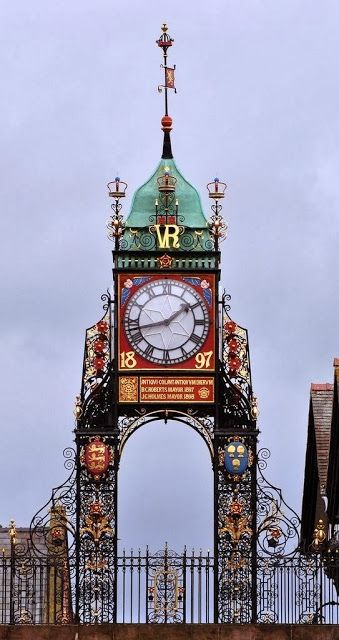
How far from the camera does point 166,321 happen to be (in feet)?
214

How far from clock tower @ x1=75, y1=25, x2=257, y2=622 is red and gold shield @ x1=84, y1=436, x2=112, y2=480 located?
2 cm

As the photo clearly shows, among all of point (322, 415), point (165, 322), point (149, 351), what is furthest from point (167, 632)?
point (322, 415)

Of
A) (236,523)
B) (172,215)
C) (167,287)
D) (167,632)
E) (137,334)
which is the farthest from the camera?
(172,215)

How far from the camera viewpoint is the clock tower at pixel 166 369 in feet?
212

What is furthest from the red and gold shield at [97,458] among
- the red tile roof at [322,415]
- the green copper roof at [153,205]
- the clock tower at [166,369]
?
the red tile roof at [322,415]

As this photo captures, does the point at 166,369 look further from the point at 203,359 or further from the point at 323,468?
the point at 323,468

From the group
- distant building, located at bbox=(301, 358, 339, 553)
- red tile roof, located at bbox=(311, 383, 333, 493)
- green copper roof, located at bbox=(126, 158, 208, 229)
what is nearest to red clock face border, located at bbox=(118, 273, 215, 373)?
green copper roof, located at bbox=(126, 158, 208, 229)

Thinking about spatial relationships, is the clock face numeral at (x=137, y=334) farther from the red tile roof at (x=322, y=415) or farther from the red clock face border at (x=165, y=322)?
the red tile roof at (x=322, y=415)

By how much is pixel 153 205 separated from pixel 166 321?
2.75m

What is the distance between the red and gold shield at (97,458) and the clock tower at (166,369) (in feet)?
0.07

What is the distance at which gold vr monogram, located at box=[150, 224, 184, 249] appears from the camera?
216ft

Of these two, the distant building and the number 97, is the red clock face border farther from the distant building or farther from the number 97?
the distant building

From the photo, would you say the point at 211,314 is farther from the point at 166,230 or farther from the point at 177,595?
the point at 177,595

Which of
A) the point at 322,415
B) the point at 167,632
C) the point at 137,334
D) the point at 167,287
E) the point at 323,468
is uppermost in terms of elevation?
the point at 167,287
